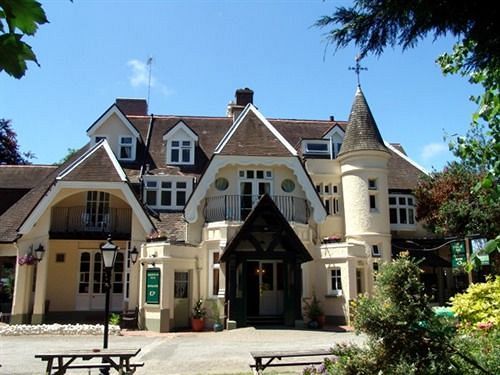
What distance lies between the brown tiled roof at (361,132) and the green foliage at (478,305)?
14857mm

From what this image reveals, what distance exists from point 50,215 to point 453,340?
62.9 feet

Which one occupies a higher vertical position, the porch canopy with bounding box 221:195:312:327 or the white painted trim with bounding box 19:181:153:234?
the white painted trim with bounding box 19:181:153:234

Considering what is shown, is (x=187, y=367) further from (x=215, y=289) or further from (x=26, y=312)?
(x=26, y=312)

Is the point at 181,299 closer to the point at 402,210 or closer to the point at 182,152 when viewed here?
the point at 182,152

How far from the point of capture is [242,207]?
72.1 ft

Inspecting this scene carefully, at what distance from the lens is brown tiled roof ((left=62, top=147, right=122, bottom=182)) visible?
21.3m

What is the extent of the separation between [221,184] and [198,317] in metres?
6.20

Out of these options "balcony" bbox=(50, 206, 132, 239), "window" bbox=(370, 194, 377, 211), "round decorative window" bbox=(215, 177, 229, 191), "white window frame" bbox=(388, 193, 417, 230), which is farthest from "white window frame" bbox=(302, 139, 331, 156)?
"balcony" bbox=(50, 206, 132, 239)

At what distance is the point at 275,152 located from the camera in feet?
73.5

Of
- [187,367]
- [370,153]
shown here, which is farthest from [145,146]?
[187,367]

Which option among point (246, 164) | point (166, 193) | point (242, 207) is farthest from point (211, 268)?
point (166, 193)

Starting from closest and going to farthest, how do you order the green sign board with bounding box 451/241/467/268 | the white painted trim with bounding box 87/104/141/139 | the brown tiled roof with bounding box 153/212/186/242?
the green sign board with bounding box 451/241/467/268
the brown tiled roof with bounding box 153/212/186/242
the white painted trim with bounding box 87/104/141/139

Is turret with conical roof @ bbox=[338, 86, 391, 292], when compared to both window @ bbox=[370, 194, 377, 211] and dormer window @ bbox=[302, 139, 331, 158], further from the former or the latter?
dormer window @ bbox=[302, 139, 331, 158]

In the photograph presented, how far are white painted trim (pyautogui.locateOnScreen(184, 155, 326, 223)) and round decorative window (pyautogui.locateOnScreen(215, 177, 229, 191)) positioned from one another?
0.72 m
